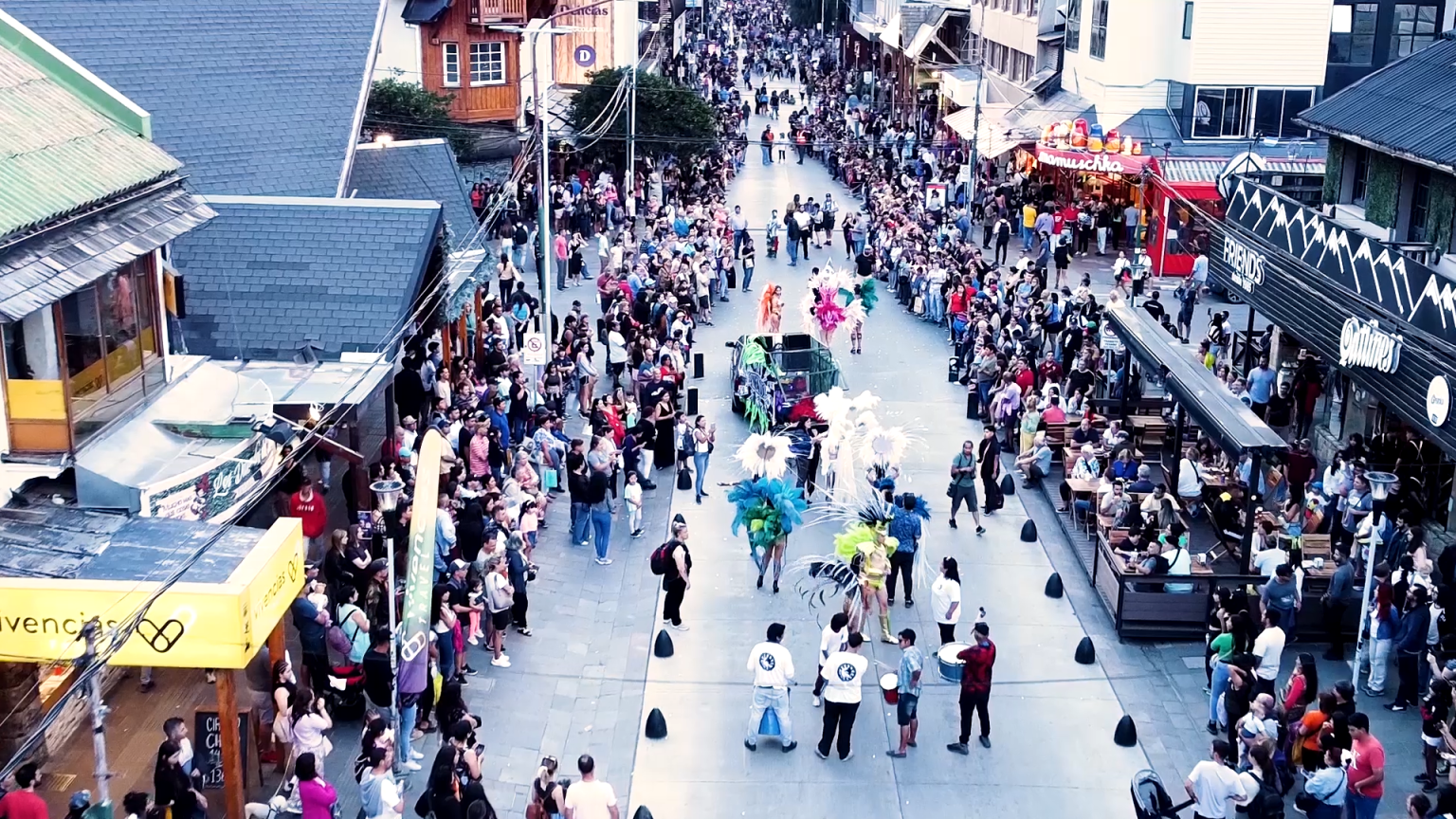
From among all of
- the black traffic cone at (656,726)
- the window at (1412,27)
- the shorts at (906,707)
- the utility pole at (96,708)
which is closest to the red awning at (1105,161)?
the window at (1412,27)

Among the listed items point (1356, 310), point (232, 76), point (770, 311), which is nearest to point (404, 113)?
point (770, 311)

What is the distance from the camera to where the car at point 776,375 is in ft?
79.8

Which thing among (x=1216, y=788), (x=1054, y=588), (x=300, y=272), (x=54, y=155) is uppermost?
(x=54, y=155)

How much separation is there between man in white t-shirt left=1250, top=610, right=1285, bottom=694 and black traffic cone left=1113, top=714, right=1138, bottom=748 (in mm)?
1200

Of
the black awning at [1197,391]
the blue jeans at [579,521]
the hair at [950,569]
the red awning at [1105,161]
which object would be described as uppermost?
the red awning at [1105,161]

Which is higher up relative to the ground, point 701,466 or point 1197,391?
point 1197,391

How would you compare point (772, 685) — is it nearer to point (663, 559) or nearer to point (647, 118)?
point (663, 559)

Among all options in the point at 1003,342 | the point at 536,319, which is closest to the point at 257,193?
the point at 536,319

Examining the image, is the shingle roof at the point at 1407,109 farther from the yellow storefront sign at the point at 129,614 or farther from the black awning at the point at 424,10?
the black awning at the point at 424,10

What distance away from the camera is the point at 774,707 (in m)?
14.5

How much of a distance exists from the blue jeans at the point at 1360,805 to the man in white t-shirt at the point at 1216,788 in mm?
1226

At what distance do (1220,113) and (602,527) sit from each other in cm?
2669

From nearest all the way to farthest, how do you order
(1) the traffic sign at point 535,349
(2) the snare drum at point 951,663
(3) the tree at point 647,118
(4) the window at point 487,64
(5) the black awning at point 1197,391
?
(2) the snare drum at point 951,663, (5) the black awning at point 1197,391, (1) the traffic sign at point 535,349, (4) the window at point 487,64, (3) the tree at point 647,118

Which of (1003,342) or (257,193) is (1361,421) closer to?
(1003,342)
